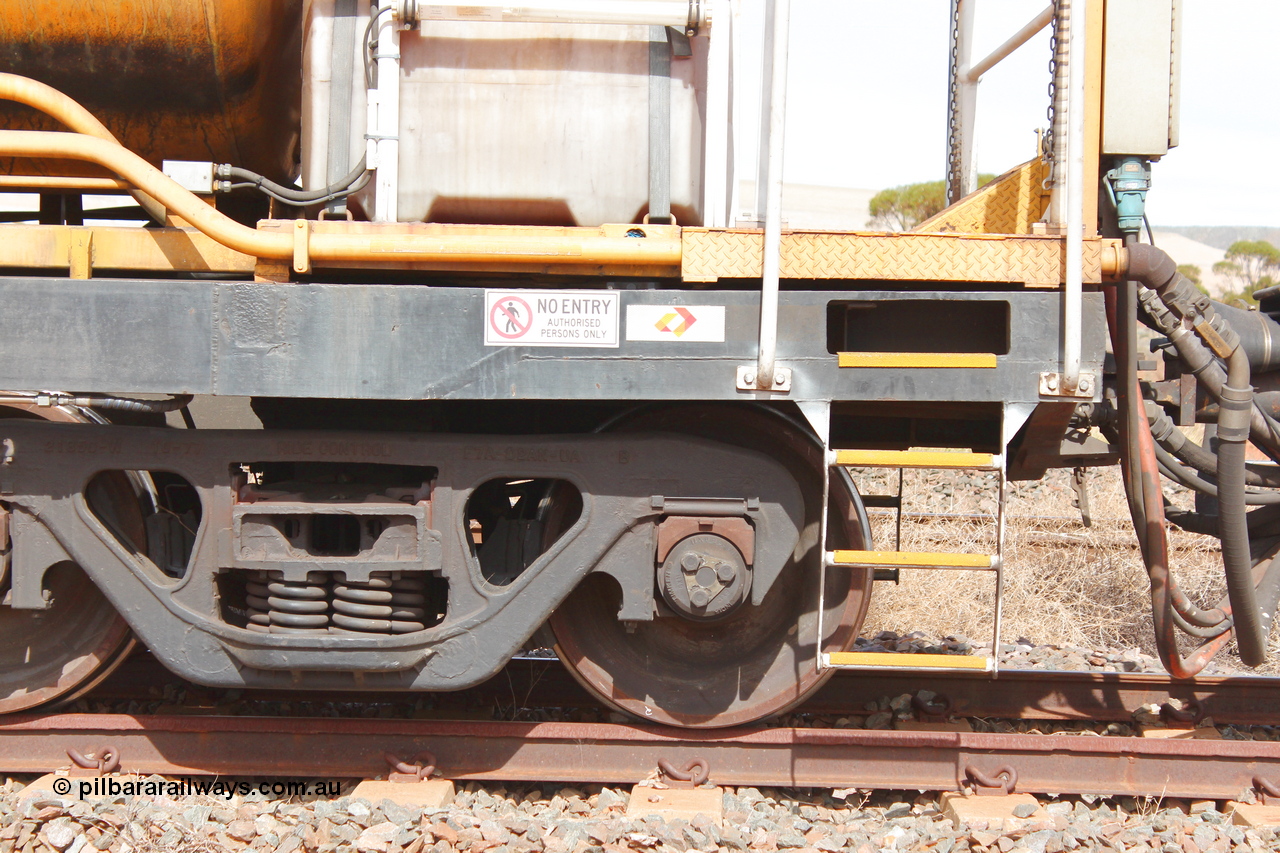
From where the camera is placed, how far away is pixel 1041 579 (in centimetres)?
614

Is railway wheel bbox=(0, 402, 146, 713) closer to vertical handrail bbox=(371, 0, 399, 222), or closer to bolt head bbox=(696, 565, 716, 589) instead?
vertical handrail bbox=(371, 0, 399, 222)

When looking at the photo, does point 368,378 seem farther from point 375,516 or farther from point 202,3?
point 202,3

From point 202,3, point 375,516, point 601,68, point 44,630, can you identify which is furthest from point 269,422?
point 601,68

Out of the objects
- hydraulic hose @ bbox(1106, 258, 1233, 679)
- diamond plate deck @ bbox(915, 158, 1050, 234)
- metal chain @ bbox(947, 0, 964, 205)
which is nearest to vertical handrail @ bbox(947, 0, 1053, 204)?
metal chain @ bbox(947, 0, 964, 205)

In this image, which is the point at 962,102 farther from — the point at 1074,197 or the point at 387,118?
the point at 387,118

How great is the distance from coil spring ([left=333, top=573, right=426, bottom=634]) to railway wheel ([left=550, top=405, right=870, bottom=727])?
53cm

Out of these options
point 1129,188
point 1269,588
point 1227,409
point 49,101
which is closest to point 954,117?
point 1129,188

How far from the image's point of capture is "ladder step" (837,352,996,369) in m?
3.16

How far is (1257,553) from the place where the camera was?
157 inches

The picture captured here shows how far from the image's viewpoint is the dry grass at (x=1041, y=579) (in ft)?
18.1

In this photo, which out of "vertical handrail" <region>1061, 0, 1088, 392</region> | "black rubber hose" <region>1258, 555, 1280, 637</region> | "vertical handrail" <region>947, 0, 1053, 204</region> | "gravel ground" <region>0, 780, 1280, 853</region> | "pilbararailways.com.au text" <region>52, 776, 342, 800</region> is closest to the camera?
"vertical handrail" <region>1061, 0, 1088, 392</region>

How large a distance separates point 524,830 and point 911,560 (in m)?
1.50

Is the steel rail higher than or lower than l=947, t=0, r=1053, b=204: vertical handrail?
lower

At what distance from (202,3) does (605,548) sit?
89.1 inches
